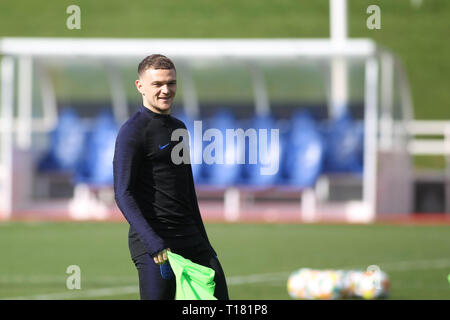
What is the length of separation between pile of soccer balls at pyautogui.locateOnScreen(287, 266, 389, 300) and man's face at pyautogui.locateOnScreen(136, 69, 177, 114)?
4.88m

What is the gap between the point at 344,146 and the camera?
23.6 m

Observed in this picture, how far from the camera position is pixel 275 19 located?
5750 centimetres

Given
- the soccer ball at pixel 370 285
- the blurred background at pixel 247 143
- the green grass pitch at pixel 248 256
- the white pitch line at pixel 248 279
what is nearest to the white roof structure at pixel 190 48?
the blurred background at pixel 247 143

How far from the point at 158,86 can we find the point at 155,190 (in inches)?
24.0

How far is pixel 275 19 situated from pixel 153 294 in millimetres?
52175

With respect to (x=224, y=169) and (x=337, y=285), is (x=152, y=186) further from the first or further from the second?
(x=224, y=169)

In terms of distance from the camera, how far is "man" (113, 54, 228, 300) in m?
5.98

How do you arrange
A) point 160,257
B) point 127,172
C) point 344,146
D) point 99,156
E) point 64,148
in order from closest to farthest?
point 160,257 < point 127,172 < point 344,146 < point 99,156 < point 64,148

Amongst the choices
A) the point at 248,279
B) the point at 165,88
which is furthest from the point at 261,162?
the point at 165,88

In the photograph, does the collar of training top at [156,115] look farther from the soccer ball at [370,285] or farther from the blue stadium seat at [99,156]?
the blue stadium seat at [99,156]

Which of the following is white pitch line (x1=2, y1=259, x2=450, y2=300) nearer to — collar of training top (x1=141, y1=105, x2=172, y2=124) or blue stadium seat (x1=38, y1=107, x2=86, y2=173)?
collar of training top (x1=141, y1=105, x2=172, y2=124)
